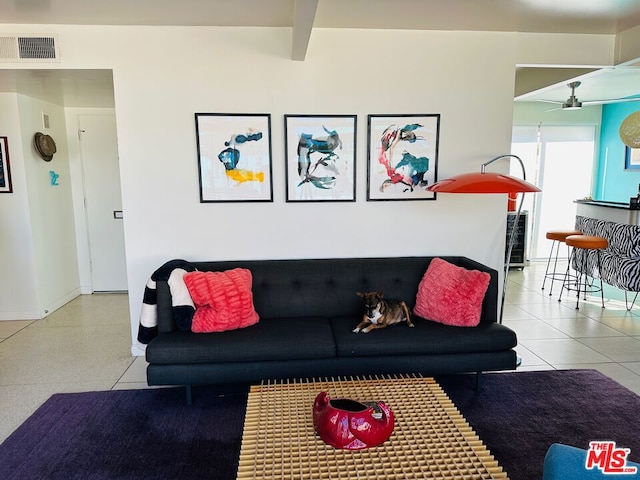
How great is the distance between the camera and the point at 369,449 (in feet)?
5.59

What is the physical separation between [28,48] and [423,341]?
11.4 ft

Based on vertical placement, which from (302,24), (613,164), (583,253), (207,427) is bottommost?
(207,427)

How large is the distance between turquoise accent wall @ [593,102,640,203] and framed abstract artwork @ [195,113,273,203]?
236 inches

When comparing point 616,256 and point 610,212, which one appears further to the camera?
point 610,212

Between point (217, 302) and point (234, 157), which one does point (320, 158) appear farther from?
point (217, 302)

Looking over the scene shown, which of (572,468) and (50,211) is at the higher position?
(50,211)

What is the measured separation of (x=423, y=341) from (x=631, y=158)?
583cm

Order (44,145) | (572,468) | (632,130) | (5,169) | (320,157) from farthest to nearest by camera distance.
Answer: (632,130) → (44,145) → (5,169) → (320,157) → (572,468)

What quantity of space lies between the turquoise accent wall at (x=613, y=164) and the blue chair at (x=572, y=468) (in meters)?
6.76

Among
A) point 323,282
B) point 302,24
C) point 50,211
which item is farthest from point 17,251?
point 302,24

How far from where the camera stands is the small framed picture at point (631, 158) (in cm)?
645

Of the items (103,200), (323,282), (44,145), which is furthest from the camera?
(103,200)

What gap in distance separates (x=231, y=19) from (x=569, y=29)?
263 centimetres

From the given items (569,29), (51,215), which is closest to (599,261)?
(569,29)
